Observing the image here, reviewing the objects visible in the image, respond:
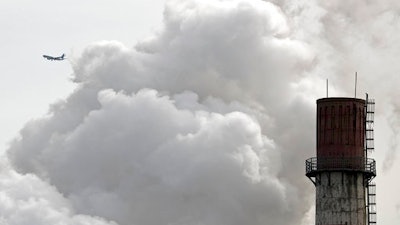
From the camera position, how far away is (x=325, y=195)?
481ft

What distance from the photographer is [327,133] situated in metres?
148

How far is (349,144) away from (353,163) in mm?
2208

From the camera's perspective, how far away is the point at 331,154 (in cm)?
14662

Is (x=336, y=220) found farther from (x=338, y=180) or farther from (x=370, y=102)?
(x=370, y=102)

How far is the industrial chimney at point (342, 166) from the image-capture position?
146 metres

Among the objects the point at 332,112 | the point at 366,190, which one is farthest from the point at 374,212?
the point at 332,112

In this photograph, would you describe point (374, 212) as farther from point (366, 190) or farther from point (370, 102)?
point (370, 102)

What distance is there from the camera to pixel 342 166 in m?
146

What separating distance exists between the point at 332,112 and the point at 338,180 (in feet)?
25.8

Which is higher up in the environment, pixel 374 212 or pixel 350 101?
pixel 350 101

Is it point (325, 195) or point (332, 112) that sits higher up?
point (332, 112)

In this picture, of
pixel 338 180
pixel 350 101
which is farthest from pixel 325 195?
pixel 350 101

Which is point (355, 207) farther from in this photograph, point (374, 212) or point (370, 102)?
point (370, 102)

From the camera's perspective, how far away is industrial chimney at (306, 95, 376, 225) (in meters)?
146
